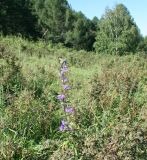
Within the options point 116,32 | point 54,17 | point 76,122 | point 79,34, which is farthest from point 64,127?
point 54,17

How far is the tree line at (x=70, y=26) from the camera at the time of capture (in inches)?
1971

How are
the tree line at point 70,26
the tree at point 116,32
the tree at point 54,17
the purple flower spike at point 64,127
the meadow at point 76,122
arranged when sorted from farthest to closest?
the tree at point 54,17
the tree at point 116,32
the tree line at point 70,26
the purple flower spike at point 64,127
the meadow at point 76,122

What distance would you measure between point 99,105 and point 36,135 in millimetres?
1262

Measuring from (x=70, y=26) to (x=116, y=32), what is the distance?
48.8 feet

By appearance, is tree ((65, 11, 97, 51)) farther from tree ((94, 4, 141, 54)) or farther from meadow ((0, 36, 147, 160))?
meadow ((0, 36, 147, 160))

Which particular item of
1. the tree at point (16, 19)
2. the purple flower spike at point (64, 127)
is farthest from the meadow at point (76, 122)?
the tree at point (16, 19)

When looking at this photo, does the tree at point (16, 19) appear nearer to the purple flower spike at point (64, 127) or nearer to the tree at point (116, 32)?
the tree at point (116, 32)

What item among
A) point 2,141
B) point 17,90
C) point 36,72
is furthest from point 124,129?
point 36,72

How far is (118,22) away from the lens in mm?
62938

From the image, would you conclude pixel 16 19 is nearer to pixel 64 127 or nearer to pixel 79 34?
pixel 79 34

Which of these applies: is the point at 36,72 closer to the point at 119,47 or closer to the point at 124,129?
the point at 124,129

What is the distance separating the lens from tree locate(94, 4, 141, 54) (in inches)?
2345

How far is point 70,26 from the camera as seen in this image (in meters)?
74.5

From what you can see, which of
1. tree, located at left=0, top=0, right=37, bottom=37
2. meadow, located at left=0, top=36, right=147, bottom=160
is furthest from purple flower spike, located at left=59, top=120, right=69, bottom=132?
tree, located at left=0, top=0, right=37, bottom=37
